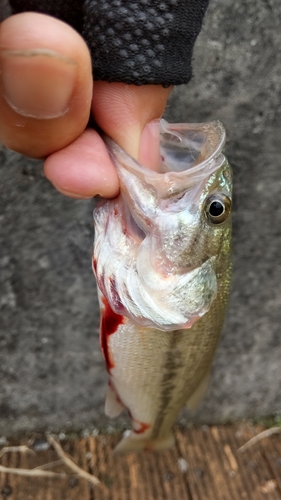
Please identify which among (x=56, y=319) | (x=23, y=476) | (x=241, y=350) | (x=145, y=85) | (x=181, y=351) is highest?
(x=145, y=85)

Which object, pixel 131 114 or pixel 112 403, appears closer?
pixel 131 114

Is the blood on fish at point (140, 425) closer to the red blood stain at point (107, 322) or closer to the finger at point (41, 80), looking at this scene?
the red blood stain at point (107, 322)

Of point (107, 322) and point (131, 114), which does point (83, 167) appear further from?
point (107, 322)

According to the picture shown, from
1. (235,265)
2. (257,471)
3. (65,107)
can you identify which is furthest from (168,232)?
(257,471)

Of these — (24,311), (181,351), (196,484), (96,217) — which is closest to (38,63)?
(96,217)

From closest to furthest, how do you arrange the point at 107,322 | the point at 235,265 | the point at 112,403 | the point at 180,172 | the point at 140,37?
the point at 140,37, the point at 180,172, the point at 107,322, the point at 112,403, the point at 235,265

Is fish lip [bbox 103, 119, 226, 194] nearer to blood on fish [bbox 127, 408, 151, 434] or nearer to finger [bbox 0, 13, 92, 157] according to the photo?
finger [bbox 0, 13, 92, 157]

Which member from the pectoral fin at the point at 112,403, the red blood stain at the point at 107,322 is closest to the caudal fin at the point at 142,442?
the pectoral fin at the point at 112,403

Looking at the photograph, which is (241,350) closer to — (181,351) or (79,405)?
(79,405)
